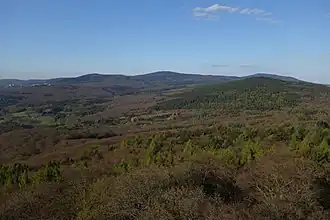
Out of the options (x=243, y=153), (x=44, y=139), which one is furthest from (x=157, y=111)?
(x=243, y=153)

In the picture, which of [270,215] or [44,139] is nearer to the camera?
[270,215]

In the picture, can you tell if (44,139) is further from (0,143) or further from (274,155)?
(274,155)

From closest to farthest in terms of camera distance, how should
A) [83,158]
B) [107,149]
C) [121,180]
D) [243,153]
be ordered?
[121,180] < [243,153] < [83,158] < [107,149]

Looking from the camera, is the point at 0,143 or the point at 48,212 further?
the point at 0,143

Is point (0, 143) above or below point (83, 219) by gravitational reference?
below

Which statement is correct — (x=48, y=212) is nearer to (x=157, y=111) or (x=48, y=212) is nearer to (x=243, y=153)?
(x=243, y=153)

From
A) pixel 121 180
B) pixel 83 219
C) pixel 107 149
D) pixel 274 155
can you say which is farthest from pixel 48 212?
pixel 107 149

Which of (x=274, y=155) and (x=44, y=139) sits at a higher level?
(x=274, y=155)

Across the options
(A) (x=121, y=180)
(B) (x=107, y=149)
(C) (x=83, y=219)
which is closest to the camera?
(C) (x=83, y=219)

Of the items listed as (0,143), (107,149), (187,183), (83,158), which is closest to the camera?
(187,183)
